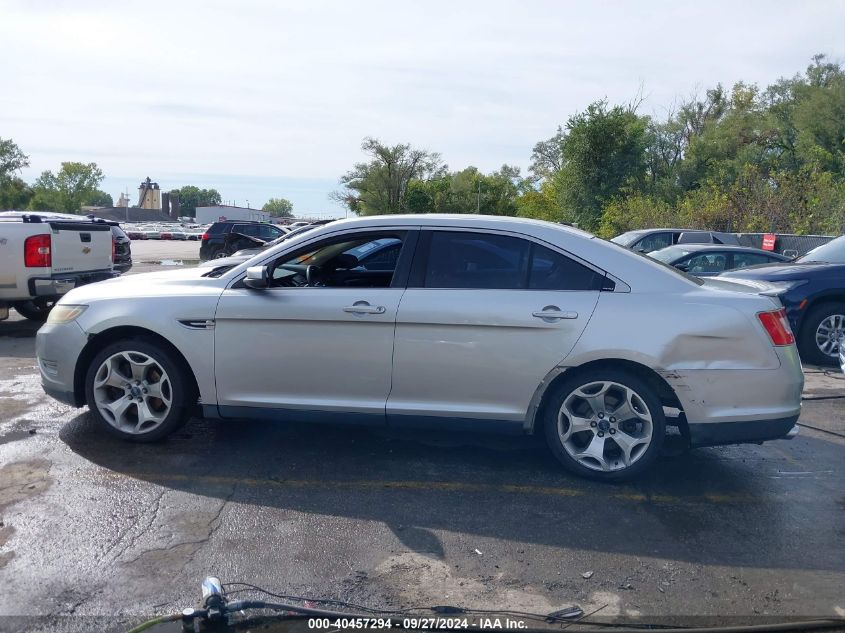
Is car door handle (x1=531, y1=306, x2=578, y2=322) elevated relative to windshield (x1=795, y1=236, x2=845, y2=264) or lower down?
lower down

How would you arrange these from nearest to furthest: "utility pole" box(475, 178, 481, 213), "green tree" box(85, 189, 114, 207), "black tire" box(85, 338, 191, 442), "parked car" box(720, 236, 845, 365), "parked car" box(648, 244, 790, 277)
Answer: "black tire" box(85, 338, 191, 442) < "parked car" box(720, 236, 845, 365) < "parked car" box(648, 244, 790, 277) < "utility pole" box(475, 178, 481, 213) < "green tree" box(85, 189, 114, 207)

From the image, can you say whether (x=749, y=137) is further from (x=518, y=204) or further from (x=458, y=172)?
(x=458, y=172)

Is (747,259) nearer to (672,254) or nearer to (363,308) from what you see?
(672,254)

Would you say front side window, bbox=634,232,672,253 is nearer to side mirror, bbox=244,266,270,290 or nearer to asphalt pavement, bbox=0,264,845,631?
asphalt pavement, bbox=0,264,845,631

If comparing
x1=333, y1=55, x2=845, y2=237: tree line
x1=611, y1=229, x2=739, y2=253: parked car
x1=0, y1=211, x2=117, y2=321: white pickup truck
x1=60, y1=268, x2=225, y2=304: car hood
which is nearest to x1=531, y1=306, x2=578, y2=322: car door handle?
x1=60, y1=268, x2=225, y2=304: car hood

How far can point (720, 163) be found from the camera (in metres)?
37.7

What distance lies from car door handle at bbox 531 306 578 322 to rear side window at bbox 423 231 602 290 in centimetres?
18

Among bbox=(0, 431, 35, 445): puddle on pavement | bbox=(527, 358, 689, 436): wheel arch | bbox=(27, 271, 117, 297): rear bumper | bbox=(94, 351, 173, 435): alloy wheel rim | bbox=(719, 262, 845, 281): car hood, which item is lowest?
bbox=(0, 431, 35, 445): puddle on pavement

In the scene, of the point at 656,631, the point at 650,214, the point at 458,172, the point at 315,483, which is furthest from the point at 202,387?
the point at 458,172

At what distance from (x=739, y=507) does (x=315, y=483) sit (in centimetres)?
257

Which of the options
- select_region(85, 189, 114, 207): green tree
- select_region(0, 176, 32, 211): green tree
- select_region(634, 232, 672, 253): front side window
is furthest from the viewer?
select_region(85, 189, 114, 207): green tree

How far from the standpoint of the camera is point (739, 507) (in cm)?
463

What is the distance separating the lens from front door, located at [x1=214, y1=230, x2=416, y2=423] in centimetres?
501

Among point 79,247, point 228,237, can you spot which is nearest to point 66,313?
point 79,247
